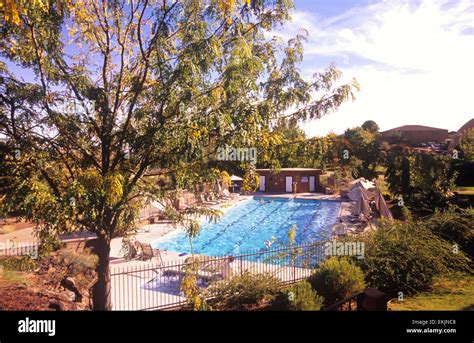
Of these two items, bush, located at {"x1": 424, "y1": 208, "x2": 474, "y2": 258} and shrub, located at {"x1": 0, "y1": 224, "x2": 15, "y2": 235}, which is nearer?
bush, located at {"x1": 424, "y1": 208, "x2": 474, "y2": 258}

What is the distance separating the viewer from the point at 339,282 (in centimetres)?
789

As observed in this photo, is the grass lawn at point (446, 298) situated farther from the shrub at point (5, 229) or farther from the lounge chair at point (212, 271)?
the shrub at point (5, 229)

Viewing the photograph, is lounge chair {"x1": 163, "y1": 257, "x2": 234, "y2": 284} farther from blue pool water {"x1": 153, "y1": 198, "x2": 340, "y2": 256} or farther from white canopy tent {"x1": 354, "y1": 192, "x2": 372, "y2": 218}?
white canopy tent {"x1": 354, "y1": 192, "x2": 372, "y2": 218}

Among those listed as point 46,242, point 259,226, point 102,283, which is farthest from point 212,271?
point 259,226

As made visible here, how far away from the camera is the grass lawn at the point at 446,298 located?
7.45m

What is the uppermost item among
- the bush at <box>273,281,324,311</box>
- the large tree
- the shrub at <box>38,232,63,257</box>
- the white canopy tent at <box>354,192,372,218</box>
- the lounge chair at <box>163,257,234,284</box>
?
the large tree

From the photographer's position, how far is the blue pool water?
17.3m

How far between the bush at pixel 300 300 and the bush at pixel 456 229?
6565 mm

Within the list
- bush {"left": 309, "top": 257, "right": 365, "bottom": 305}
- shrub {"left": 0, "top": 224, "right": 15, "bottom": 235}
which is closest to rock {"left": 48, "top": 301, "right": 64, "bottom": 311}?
bush {"left": 309, "top": 257, "right": 365, "bottom": 305}

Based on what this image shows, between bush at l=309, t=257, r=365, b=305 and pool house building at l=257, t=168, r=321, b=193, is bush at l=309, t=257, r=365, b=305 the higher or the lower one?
the lower one

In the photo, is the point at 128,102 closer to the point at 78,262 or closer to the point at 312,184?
the point at 78,262

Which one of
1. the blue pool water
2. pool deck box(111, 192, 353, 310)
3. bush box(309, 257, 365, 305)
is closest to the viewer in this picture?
bush box(309, 257, 365, 305)

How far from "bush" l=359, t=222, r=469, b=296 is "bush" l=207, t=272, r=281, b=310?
273 cm

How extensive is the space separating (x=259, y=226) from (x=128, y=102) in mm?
16810
